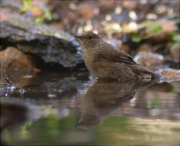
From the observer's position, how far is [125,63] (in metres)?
6.00

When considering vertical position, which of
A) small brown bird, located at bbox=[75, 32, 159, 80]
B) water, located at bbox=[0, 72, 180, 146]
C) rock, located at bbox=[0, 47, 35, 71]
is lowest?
water, located at bbox=[0, 72, 180, 146]

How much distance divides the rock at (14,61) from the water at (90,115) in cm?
242

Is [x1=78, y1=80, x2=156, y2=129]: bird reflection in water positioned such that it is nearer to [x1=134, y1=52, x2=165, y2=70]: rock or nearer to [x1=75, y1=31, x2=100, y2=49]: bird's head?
[x1=75, y1=31, x2=100, y2=49]: bird's head

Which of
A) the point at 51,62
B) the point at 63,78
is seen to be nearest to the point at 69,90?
the point at 63,78

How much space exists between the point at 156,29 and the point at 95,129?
24.5 feet

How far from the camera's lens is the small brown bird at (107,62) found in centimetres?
571

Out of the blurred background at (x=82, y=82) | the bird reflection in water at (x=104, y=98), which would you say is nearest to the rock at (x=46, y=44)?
the blurred background at (x=82, y=82)

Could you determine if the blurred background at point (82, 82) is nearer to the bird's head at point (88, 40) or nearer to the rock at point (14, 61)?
the rock at point (14, 61)

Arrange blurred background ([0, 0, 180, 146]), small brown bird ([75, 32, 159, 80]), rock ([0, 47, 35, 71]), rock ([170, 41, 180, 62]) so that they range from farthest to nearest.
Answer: rock ([170, 41, 180, 62]) → rock ([0, 47, 35, 71]) → small brown bird ([75, 32, 159, 80]) → blurred background ([0, 0, 180, 146])

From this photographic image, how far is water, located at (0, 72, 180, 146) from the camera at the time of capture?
2426 millimetres

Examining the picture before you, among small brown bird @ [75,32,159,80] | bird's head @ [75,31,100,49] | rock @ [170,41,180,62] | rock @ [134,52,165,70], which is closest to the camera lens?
small brown bird @ [75,32,159,80]

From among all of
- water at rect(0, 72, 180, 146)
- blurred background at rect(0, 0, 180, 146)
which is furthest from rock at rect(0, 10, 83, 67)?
water at rect(0, 72, 180, 146)

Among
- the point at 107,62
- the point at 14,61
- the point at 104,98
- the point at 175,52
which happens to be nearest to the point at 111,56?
the point at 107,62

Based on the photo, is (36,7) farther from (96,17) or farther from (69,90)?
(69,90)
